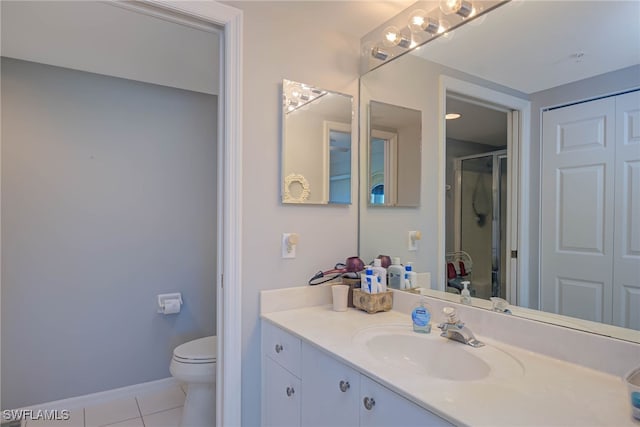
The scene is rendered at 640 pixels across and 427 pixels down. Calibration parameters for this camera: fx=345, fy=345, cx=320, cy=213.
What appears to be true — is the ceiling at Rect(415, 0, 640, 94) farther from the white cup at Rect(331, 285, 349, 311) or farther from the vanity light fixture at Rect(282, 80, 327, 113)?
the white cup at Rect(331, 285, 349, 311)

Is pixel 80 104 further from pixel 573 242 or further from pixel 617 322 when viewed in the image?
pixel 617 322

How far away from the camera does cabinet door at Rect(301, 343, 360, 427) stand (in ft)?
3.38

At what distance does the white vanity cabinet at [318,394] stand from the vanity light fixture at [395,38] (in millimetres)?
Result: 1431

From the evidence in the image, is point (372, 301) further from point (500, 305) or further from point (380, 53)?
point (380, 53)

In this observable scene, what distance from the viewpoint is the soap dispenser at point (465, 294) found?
4.48 feet

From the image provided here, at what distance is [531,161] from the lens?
1211 mm

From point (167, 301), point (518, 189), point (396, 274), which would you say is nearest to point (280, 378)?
point (396, 274)

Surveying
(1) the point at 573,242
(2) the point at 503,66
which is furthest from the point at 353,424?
(2) the point at 503,66

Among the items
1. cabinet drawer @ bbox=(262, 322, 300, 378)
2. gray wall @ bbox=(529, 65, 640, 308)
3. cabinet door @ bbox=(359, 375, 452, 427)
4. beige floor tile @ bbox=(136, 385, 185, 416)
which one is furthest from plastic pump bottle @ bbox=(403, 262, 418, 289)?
beige floor tile @ bbox=(136, 385, 185, 416)

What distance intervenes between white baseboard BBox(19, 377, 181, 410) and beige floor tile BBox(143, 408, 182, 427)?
0.29 m

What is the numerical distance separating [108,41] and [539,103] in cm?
211

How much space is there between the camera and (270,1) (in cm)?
154

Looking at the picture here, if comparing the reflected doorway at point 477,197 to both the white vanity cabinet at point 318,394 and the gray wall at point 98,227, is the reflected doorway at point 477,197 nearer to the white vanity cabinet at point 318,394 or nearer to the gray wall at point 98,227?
the white vanity cabinet at point 318,394

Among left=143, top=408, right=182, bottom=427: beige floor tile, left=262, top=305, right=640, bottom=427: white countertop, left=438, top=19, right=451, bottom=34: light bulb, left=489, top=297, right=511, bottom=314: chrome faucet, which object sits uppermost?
left=438, top=19, right=451, bottom=34: light bulb
